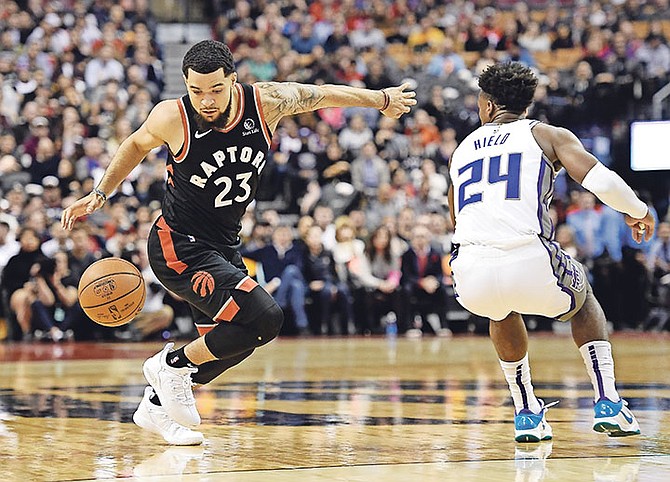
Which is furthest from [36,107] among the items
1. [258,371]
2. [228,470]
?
[228,470]

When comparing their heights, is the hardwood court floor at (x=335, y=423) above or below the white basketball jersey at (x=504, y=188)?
below

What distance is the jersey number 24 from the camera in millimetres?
5480

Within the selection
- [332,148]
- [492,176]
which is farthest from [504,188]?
[332,148]

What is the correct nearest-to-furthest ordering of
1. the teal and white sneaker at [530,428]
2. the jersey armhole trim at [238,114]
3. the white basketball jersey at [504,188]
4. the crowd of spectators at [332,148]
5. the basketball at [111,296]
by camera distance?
the white basketball jersey at [504,188], the teal and white sneaker at [530,428], the jersey armhole trim at [238,114], the basketball at [111,296], the crowd of spectators at [332,148]

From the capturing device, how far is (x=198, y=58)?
546 centimetres

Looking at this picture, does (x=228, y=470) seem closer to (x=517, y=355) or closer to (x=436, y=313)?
(x=517, y=355)

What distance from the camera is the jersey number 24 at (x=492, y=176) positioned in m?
5.48

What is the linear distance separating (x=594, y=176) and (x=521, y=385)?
111cm

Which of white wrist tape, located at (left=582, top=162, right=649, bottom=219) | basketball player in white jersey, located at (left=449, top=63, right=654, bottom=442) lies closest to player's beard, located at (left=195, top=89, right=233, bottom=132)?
basketball player in white jersey, located at (left=449, top=63, right=654, bottom=442)

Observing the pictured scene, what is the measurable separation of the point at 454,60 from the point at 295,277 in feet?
19.6

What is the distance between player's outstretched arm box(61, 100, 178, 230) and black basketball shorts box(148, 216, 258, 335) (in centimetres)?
34

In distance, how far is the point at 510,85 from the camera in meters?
5.74

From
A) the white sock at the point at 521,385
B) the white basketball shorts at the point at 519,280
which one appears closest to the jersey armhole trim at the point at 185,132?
the white basketball shorts at the point at 519,280

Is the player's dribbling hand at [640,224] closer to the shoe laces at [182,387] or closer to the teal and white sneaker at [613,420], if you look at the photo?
the teal and white sneaker at [613,420]
